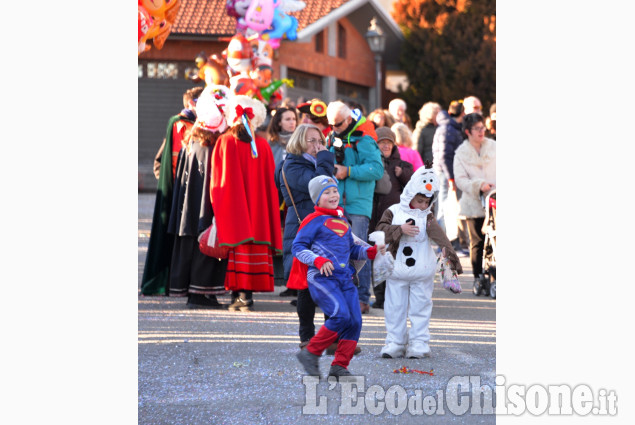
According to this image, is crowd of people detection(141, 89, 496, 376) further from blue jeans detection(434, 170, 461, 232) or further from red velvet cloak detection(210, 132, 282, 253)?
blue jeans detection(434, 170, 461, 232)

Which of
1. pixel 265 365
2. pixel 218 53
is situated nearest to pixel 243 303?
pixel 265 365

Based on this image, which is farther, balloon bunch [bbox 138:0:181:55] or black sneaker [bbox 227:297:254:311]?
black sneaker [bbox 227:297:254:311]

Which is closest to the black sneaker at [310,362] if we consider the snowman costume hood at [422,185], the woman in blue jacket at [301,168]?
the snowman costume hood at [422,185]

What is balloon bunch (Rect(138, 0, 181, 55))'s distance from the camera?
6.93m

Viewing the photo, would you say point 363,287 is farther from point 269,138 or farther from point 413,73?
point 413,73

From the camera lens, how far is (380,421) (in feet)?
16.5

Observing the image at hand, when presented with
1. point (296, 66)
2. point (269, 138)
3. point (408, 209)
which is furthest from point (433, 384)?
point (296, 66)

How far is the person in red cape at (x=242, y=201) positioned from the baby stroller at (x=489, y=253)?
6.79 feet

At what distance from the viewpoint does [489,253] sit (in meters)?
9.70

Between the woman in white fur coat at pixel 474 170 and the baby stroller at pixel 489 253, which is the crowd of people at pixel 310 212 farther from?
the baby stroller at pixel 489 253

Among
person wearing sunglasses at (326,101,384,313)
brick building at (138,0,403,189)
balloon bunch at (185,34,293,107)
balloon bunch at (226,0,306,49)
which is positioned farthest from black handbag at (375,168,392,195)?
brick building at (138,0,403,189)

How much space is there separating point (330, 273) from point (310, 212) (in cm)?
224

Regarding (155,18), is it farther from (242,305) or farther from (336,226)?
(242,305)

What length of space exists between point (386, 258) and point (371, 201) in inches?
84.9
